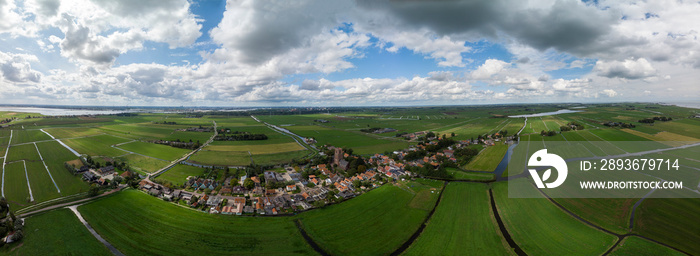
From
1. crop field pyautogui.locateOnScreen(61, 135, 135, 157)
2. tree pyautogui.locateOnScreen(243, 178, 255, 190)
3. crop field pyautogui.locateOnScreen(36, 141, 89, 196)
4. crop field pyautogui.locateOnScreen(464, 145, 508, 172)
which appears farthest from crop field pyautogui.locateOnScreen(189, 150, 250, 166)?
crop field pyautogui.locateOnScreen(464, 145, 508, 172)

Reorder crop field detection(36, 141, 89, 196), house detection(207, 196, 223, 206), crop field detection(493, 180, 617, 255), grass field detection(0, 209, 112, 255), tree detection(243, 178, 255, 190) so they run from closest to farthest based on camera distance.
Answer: grass field detection(0, 209, 112, 255), crop field detection(493, 180, 617, 255), house detection(207, 196, 223, 206), crop field detection(36, 141, 89, 196), tree detection(243, 178, 255, 190)

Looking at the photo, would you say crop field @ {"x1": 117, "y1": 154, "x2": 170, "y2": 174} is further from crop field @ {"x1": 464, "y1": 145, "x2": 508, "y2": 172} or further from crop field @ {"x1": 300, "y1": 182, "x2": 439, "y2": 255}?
crop field @ {"x1": 464, "y1": 145, "x2": 508, "y2": 172}

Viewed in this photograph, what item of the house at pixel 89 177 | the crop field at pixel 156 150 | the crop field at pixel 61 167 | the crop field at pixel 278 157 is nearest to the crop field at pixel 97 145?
the crop field at pixel 61 167

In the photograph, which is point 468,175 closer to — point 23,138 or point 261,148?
point 261,148

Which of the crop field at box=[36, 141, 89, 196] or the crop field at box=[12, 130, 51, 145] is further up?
the crop field at box=[12, 130, 51, 145]

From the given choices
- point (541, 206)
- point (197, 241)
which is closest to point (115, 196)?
point (197, 241)

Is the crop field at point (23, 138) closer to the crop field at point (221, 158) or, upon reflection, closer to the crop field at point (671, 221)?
the crop field at point (221, 158)

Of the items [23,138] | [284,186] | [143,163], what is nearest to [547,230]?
[284,186]
